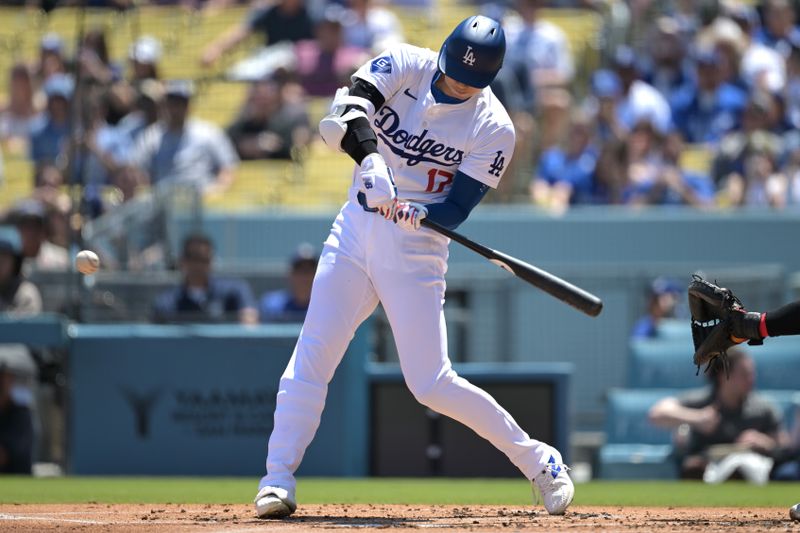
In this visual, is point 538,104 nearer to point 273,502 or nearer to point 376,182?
point 376,182

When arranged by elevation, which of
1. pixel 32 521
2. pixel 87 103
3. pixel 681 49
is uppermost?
pixel 681 49

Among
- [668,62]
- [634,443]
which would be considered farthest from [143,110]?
[634,443]

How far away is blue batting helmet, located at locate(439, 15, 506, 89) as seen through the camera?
6383 mm

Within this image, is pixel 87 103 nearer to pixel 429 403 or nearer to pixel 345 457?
pixel 345 457

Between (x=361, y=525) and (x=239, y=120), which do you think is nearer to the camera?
(x=361, y=525)

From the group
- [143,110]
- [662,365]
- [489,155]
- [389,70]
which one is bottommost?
[662,365]

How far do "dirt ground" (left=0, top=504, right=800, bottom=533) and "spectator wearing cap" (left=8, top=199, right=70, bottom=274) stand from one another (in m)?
5.09

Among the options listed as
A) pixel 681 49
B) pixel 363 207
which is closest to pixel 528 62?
pixel 681 49

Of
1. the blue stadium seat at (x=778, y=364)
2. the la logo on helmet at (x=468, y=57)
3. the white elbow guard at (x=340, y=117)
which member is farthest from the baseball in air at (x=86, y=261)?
the blue stadium seat at (x=778, y=364)

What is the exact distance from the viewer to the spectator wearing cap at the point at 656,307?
39.4ft

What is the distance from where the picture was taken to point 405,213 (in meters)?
6.24

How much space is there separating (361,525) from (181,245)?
7.13m

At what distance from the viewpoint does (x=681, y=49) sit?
1502 cm

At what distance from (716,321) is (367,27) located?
9503 millimetres
